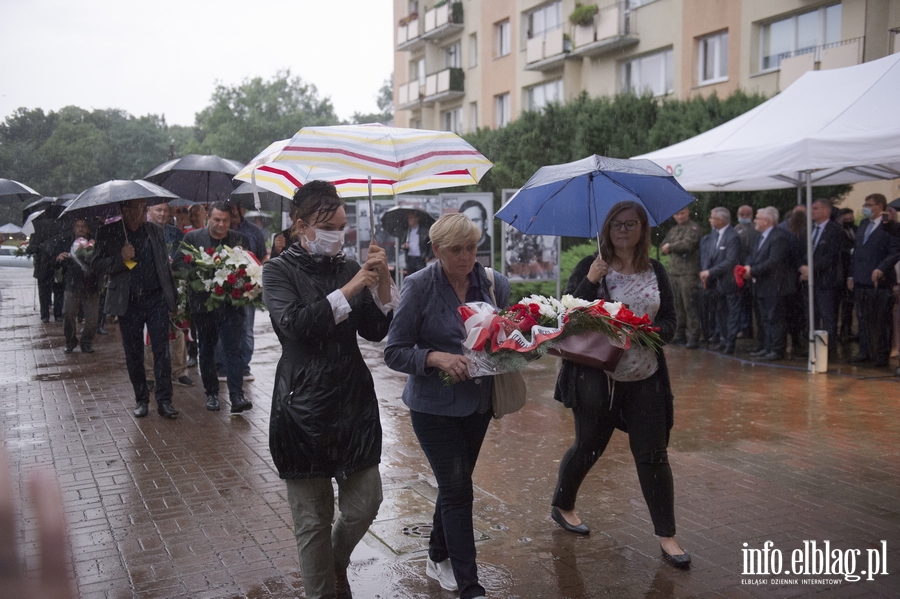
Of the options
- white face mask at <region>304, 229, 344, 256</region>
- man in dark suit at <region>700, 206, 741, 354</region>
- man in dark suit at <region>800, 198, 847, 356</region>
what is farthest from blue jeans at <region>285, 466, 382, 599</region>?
man in dark suit at <region>700, 206, 741, 354</region>

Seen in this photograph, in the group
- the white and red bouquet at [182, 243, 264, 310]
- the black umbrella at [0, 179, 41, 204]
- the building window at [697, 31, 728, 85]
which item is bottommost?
the white and red bouquet at [182, 243, 264, 310]

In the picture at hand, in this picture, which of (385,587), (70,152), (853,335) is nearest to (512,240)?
(853,335)

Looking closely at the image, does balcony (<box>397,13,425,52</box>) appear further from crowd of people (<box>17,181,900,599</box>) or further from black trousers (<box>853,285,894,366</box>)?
crowd of people (<box>17,181,900,599</box>)

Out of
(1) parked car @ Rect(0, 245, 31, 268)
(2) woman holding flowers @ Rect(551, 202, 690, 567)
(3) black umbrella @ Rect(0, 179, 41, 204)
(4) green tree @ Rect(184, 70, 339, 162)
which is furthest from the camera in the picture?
(4) green tree @ Rect(184, 70, 339, 162)

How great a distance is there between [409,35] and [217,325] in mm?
34574

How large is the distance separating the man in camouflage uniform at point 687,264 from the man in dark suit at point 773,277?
1062mm

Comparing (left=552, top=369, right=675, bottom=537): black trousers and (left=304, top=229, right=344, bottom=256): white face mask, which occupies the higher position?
(left=304, top=229, right=344, bottom=256): white face mask

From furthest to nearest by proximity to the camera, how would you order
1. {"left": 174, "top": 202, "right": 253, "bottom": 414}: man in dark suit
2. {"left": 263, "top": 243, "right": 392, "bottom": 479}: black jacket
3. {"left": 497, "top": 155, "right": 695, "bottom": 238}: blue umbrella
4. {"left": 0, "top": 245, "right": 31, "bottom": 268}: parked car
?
{"left": 0, "top": 245, "right": 31, "bottom": 268}: parked car, {"left": 174, "top": 202, "right": 253, "bottom": 414}: man in dark suit, {"left": 497, "top": 155, "right": 695, "bottom": 238}: blue umbrella, {"left": 263, "top": 243, "right": 392, "bottom": 479}: black jacket

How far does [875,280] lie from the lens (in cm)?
1041

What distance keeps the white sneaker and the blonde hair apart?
163 cm

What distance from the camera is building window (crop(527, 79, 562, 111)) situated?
100 ft

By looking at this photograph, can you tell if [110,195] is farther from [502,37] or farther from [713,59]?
[502,37]

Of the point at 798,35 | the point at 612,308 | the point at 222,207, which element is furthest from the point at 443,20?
the point at 612,308

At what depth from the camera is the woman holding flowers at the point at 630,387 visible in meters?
4.48
